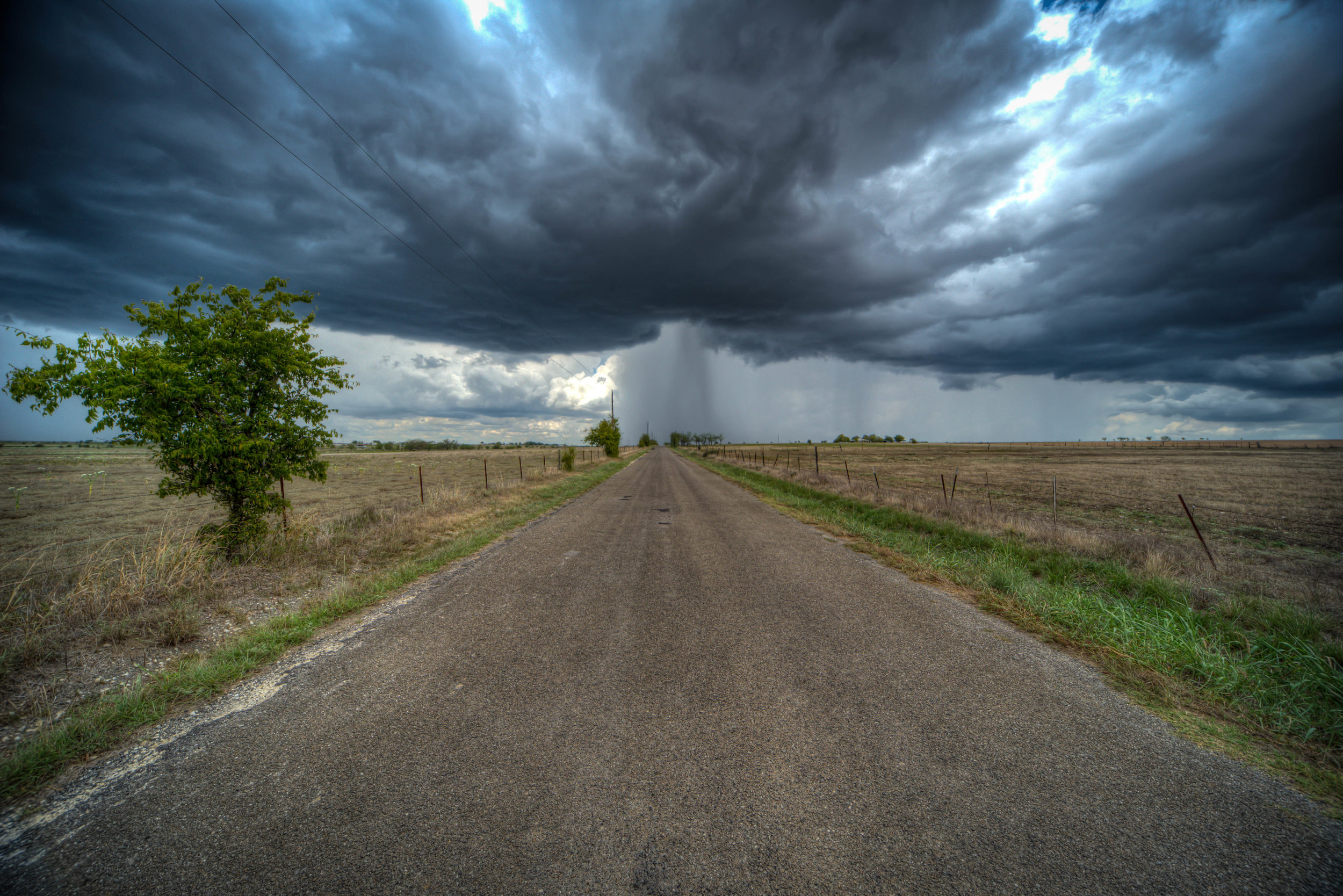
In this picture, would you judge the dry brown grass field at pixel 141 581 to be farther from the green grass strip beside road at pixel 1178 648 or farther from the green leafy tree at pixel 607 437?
the green leafy tree at pixel 607 437

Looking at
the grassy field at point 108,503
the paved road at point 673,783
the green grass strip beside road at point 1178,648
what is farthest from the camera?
the grassy field at point 108,503

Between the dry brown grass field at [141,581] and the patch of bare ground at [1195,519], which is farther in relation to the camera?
the patch of bare ground at [1195,519]

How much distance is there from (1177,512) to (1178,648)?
1928cm

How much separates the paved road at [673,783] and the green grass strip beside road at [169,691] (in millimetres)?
296

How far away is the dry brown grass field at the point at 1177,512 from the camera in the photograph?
890 centimetres

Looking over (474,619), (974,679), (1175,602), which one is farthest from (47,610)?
(1175,602)

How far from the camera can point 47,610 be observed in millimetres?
5621

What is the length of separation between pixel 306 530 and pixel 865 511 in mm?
13972

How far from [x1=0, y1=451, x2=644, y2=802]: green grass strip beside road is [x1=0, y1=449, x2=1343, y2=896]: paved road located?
296mm

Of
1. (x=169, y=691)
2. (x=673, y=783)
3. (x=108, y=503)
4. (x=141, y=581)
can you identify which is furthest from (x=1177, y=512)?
(x=108, y=503)

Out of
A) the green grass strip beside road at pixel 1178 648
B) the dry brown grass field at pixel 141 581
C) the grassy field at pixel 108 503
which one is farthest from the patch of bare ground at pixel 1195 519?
the grassy field at pixel 108 503

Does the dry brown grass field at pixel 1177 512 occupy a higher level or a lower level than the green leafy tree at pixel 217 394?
lower

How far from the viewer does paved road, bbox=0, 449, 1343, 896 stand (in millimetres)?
2361

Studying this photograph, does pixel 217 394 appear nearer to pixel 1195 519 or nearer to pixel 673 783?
pixel 673 783
